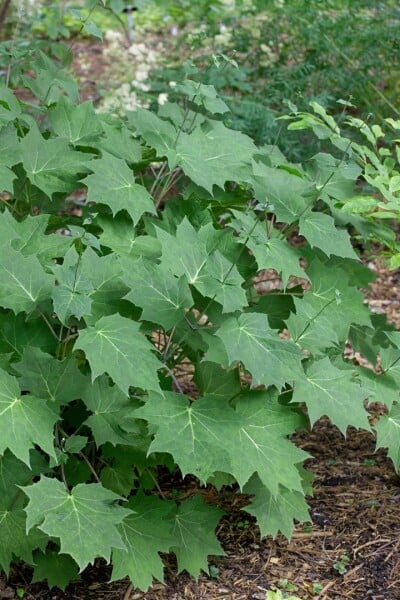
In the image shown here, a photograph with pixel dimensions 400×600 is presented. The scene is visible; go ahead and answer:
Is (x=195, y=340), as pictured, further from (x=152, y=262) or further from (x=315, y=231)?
(x=315, y=231)

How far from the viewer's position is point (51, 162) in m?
2.79

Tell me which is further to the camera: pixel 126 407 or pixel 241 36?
pixel 241 36

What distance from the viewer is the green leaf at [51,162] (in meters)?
2.76

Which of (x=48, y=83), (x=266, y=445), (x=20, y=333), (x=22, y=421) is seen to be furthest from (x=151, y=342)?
(x=48, y=83)

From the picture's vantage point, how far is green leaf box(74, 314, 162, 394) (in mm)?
2139

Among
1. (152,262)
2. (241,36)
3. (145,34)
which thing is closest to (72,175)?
(152,262)

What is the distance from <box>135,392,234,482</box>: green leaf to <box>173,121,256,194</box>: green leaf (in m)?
0.74

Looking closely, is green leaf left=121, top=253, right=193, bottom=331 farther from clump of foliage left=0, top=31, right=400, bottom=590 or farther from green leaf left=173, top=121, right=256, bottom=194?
green leaf left=173, top=121, right=256, bottom=194

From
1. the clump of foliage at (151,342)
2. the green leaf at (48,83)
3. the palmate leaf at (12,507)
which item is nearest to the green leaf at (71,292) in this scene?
the clump of foliage at (151,342)

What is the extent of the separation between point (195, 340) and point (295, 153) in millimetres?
2209

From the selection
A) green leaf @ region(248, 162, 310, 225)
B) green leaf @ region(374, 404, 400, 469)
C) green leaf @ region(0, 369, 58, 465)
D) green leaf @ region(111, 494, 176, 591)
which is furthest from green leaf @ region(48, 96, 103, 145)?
green leaf @ region(374, 404, 400, 469)

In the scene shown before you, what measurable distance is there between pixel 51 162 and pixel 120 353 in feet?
2.95

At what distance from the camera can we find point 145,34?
840 centimetres

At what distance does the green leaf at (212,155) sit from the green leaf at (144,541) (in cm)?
101
